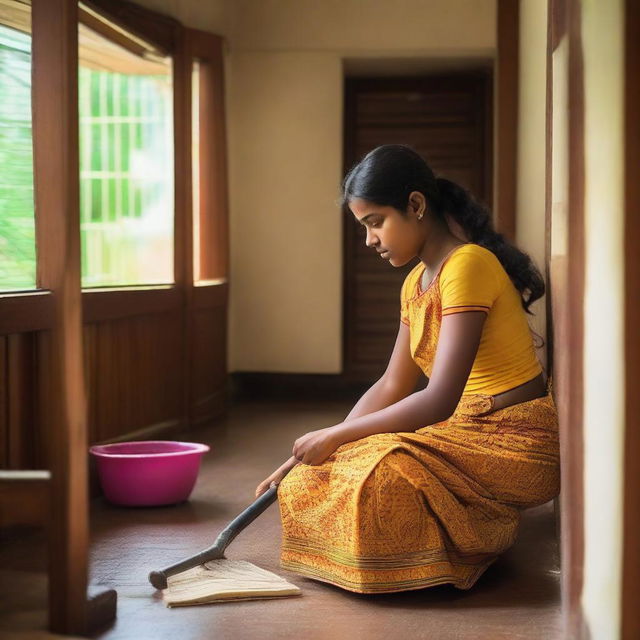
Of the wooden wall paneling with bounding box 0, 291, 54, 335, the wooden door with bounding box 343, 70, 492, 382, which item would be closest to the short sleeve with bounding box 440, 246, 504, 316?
the wooden wall paneling with bounding box 0, 291, 54, 335

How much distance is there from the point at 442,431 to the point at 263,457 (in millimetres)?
1834

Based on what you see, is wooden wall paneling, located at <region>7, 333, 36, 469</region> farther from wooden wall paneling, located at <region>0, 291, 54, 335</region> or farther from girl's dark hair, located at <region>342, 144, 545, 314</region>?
girl's dark hair, located at <region>342, 144, 545, 314</region>

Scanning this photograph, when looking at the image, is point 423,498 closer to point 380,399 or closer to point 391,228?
point 380,399

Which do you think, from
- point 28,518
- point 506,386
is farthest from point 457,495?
point 28,518

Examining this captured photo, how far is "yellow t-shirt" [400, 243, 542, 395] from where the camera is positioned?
250 centimetres

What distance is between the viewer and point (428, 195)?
2.62 meters

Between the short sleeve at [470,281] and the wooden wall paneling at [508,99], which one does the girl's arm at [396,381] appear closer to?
the short sleeve at [470,281]

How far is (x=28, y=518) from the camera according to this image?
206cm

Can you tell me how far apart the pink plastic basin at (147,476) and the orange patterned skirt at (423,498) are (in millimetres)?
847

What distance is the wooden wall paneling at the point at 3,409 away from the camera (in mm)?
3055

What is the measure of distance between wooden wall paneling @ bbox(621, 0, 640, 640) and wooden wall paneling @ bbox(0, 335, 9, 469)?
1933 millimetres

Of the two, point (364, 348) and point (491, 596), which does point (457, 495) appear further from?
point (364, 348)

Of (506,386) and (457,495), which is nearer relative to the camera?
(457,495)

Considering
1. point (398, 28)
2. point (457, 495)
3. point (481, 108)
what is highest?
point (398, 28)
